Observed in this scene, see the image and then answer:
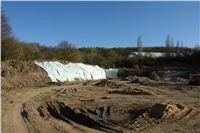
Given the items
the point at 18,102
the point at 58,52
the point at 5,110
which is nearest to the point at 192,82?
the point at 18,102

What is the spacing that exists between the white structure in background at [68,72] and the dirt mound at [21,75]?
122 centimetres

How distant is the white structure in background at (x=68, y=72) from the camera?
31.2 meters

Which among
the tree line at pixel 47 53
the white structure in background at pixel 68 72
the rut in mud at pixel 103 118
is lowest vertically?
the rut in mud at pixel 103 118

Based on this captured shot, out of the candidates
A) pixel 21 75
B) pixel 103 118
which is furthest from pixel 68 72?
pixel 103 118

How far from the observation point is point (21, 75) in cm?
2662

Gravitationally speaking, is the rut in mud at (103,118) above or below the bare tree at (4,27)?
below

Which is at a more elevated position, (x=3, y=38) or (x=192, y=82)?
(x=3, y=38)

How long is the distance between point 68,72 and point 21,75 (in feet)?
27.0

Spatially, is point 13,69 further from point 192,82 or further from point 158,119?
point 158,119

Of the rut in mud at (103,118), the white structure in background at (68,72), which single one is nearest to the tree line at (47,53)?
the white structure in background at (68,72)

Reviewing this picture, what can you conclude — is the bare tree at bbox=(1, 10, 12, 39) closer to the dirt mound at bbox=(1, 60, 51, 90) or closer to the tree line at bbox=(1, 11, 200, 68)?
the tree line at bbox=(1, 11, 200, 68)

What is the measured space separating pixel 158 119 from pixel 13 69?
1802cm

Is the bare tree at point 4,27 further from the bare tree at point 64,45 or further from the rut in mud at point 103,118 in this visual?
the rut in mud at point 103,118

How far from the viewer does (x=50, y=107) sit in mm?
14594
